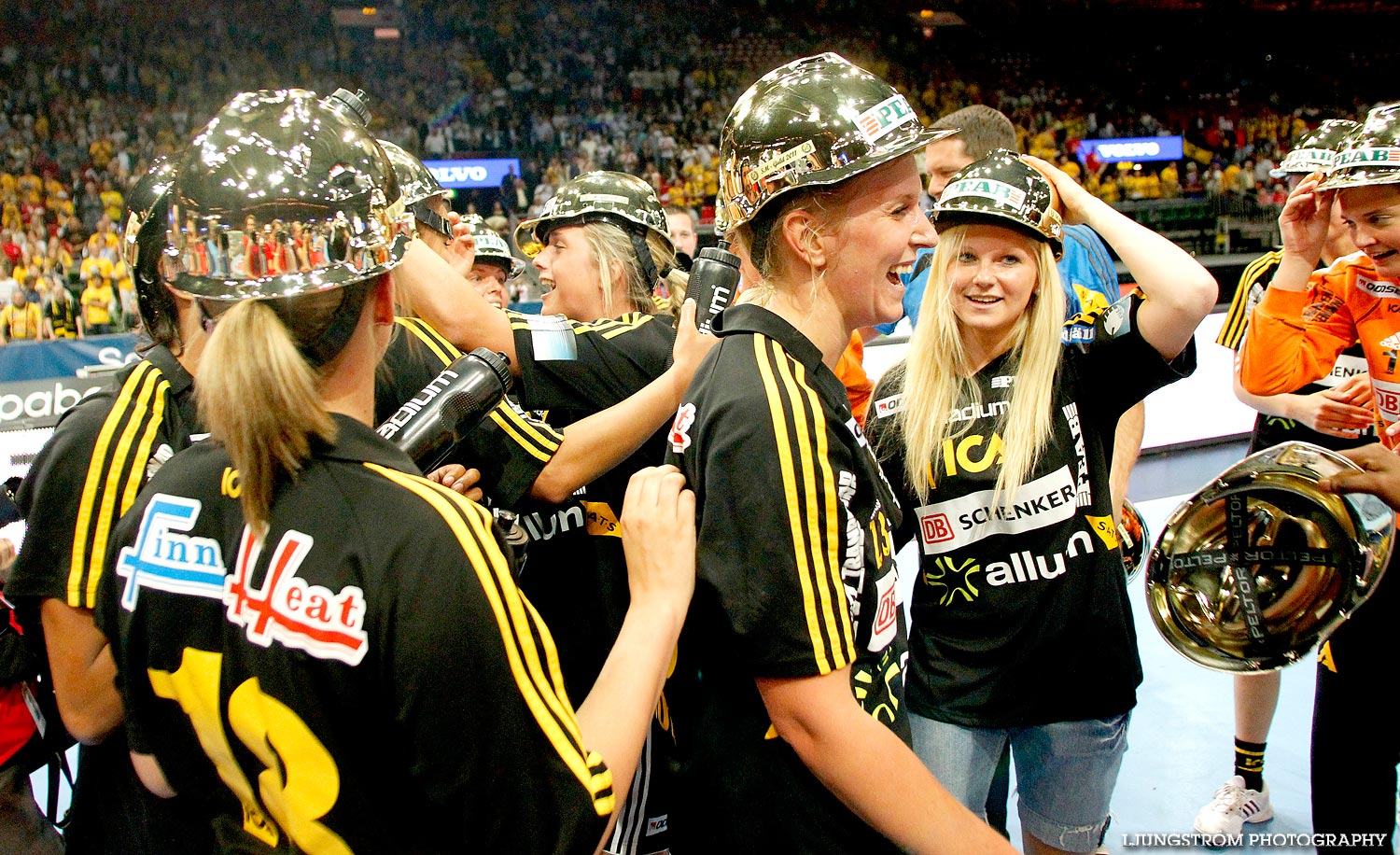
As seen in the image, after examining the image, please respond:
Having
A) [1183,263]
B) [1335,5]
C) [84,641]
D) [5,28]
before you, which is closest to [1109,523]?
[1183,263]

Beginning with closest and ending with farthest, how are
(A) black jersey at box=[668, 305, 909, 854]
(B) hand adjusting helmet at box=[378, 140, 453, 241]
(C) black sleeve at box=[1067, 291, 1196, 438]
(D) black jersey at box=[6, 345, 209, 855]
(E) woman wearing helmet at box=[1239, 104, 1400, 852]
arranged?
(A) black jersey at box=[668, 305, 909, 854] < (D) black jersey at box=[6, 345, 209, 855] < (C) black sleeve at box=[1067, 291, 1196, 438] < (E) woman wearing helmet at box=[1239, 104, 1400, 852] < (B) hand adjusting helmet at box=[378, 140, 453, 241]

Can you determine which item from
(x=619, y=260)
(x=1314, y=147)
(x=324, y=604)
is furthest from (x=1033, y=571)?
(x=1314, y=147)

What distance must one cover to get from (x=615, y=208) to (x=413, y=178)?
0.53 m

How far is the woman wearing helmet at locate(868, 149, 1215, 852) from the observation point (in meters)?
2.19

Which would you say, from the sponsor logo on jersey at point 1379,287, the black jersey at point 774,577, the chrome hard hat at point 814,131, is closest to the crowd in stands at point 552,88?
the sponsor logo on jersey at point 1379,287

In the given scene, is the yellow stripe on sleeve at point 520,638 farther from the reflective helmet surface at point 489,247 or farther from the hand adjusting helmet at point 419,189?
Result: the reflective helmet surface at point 489,247

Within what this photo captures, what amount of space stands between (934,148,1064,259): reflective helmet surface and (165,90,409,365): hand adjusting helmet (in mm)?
1417

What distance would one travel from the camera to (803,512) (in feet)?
4.59

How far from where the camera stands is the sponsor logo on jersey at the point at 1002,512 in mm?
2189

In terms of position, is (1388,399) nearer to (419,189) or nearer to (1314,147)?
(1314,147)

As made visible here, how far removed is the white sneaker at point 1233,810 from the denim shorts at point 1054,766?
124 centimetres

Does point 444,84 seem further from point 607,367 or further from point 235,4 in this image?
point 607,367

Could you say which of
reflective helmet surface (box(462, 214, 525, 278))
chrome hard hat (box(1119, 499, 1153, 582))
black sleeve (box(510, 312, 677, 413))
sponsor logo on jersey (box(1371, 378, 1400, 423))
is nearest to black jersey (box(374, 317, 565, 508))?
black sleeve (box(510, 312, 677, 413))

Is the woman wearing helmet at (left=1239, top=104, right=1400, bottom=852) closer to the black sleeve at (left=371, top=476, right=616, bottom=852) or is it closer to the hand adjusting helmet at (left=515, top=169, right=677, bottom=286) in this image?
the hand adjusting helmet at (left=515, top=169, right=677, bottom=286)
